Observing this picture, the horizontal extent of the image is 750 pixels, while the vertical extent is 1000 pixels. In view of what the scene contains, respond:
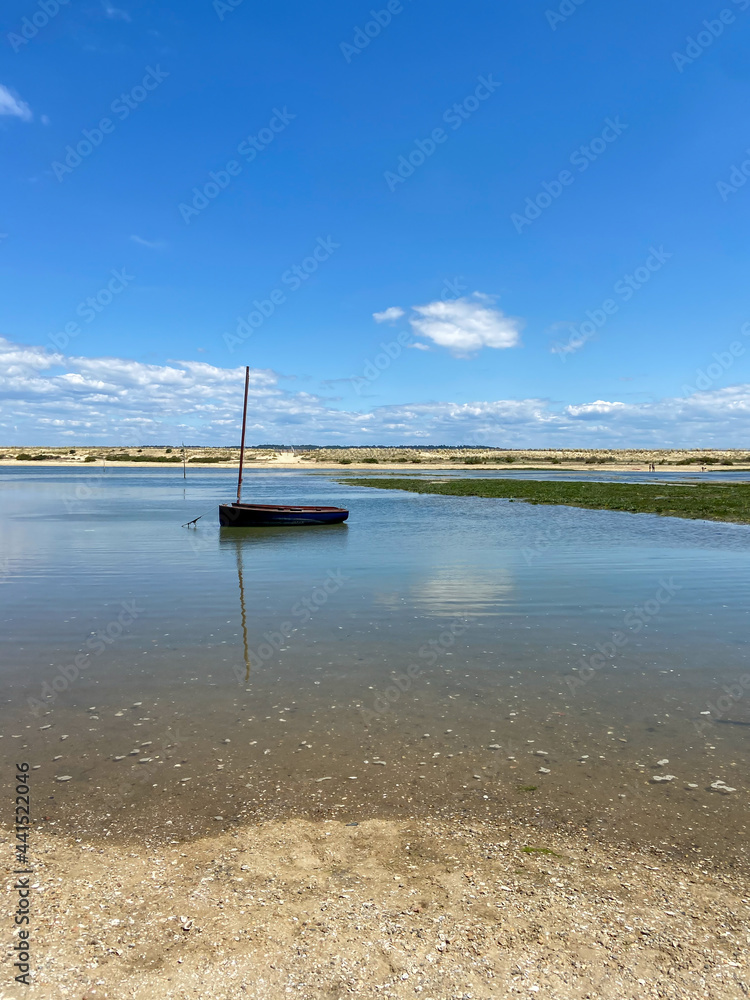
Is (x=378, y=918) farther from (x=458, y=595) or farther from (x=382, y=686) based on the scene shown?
(x=458, y=595)

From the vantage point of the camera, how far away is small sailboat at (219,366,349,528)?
116ft

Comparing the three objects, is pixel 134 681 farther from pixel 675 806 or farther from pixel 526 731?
pixel 675 806

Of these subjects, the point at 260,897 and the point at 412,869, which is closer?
the point at 260,897

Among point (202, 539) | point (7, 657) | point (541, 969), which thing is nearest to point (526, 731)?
point (541, 969)

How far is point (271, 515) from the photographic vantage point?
1404 inches

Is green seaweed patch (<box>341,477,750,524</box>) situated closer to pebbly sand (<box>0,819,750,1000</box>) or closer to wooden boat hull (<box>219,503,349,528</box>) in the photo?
wooden boat hull (<box>219,503,349,528</box>)

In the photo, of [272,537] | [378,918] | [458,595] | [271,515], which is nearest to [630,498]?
[271,515]

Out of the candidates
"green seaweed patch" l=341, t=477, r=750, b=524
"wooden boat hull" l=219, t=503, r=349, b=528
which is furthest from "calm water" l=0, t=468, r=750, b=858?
"green seaweed patch" l=341, t=477, r=750, b=524

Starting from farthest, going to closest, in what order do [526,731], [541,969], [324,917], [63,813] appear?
[526,731], [63,813], [324,917], [541,969]

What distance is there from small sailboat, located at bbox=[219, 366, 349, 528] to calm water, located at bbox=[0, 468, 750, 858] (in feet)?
34.0

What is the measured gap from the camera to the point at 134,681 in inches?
442

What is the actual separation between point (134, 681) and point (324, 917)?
703cm

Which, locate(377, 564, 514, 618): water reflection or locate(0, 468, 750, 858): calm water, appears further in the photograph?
locate(377, 564, 514, 618): water reflection

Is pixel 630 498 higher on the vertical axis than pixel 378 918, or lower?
higher
